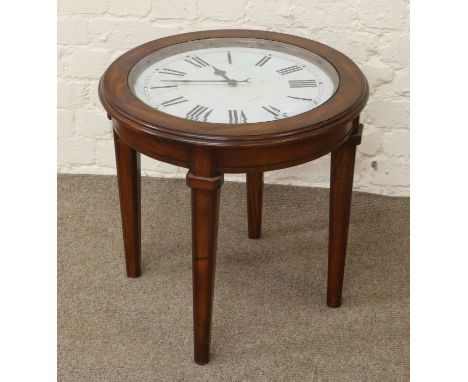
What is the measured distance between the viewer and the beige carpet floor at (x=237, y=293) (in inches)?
80.0

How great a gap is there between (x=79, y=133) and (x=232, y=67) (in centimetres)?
84

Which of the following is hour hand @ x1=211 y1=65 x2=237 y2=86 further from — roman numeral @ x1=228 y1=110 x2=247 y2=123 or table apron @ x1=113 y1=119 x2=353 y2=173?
table apron @ x1=113 y1=119 x2=353 y2=173

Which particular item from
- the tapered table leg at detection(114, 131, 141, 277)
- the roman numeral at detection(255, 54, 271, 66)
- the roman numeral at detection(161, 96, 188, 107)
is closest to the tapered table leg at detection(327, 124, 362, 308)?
the roman numeral at detection(255, 54, 271, 66)

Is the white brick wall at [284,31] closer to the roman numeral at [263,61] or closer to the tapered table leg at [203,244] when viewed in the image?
the roman numeral at [263,61]

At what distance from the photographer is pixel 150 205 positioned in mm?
2645

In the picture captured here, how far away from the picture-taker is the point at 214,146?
1743 mm

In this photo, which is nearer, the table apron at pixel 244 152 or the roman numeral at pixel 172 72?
the table apron at pixel 244 152

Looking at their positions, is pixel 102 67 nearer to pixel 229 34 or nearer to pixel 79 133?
pixel 79 133

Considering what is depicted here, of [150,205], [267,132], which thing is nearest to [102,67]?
[150,205]

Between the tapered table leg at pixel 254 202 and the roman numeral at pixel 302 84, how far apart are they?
0.47 metres

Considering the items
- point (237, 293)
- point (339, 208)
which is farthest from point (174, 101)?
point (237, 293)

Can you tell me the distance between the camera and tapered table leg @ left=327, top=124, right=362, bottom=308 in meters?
2.03

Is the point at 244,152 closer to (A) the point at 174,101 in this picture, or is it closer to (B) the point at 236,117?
(B) the point at 236,117

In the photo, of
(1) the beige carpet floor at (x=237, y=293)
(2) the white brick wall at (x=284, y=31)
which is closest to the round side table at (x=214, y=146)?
(1) the beige carpet floor at (x=237, y=293)
